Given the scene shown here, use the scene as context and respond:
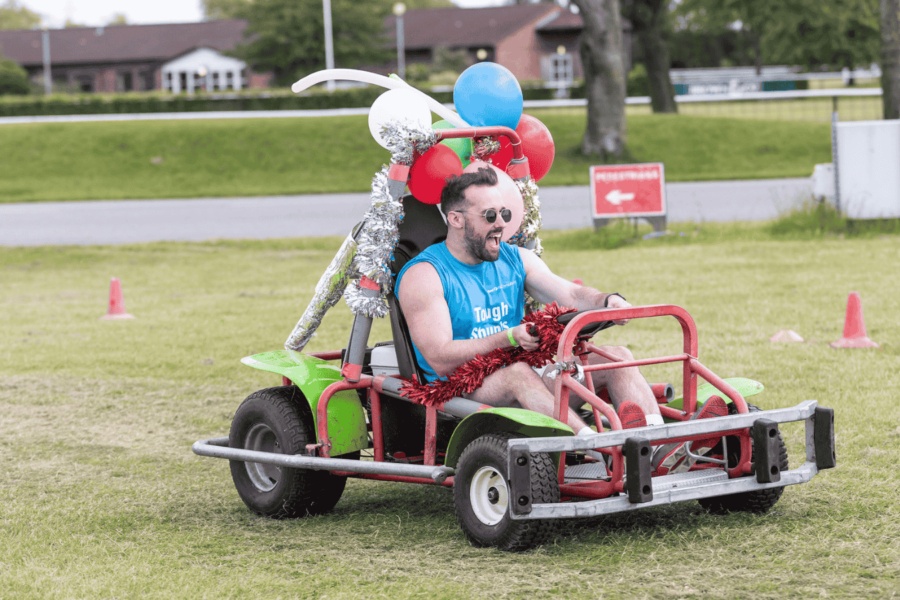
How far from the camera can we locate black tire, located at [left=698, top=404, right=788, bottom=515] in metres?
4.49

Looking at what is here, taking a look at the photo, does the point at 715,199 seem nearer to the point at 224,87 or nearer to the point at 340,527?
the point at 340,527

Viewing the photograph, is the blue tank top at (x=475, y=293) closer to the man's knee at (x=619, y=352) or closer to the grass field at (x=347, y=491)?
the man's knee at (x=619, y=352)

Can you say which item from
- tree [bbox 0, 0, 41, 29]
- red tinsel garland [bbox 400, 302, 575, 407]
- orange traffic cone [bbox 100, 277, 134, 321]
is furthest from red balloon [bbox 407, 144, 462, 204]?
tree [bbox 0, 0, 41, 29]

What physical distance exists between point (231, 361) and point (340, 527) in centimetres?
429

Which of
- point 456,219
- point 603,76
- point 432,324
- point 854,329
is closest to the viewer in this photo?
point 432,324

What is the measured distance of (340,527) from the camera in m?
4.79

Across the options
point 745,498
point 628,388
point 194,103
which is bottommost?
point 745,498

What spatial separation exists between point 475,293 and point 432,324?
270 mm

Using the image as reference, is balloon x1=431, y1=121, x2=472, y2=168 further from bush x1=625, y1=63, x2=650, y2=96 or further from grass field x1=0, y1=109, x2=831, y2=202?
bush x1=625, y1=63, x2=650, y2=96

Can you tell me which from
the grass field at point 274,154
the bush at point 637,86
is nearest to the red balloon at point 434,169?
the grass field at point 274,154

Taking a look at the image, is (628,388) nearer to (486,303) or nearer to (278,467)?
(486,303)

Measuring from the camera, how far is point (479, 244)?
4770 mm

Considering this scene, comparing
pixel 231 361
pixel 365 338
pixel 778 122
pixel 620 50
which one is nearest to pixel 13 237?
pixel 231 361

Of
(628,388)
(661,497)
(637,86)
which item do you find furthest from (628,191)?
(637,86)
